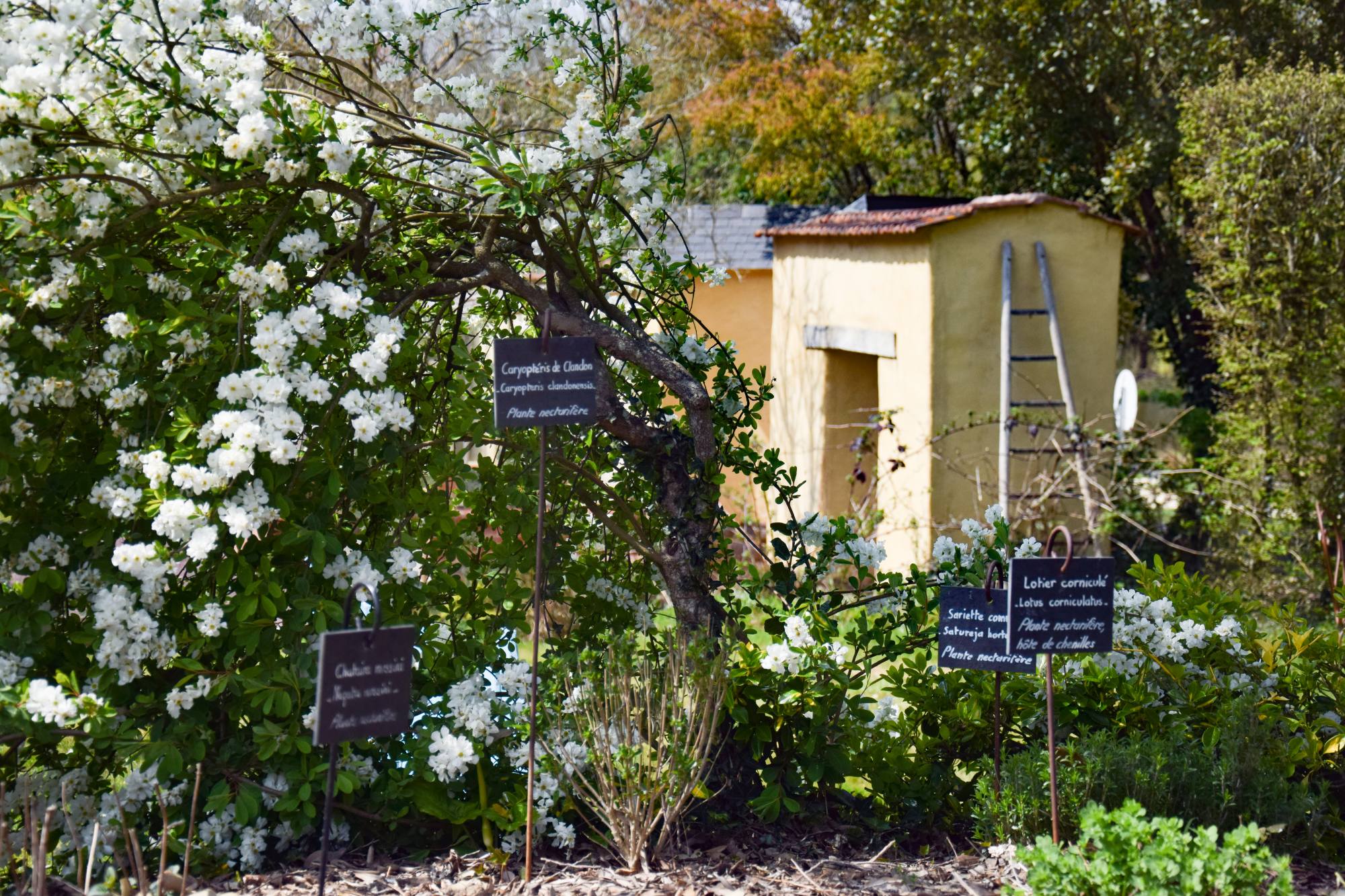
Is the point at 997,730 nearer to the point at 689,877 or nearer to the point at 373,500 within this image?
the point at 689,877

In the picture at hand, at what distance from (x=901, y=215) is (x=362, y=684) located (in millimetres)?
7219

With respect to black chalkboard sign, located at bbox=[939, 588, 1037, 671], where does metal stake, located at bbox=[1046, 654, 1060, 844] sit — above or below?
below

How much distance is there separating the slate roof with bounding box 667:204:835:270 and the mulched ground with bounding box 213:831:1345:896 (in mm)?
9464

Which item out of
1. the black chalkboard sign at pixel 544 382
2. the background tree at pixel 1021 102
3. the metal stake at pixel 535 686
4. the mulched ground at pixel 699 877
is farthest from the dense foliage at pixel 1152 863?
the background tree at pixel 1021 102

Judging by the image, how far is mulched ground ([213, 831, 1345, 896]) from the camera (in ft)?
10.9

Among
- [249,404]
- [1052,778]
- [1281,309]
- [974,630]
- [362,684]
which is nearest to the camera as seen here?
[362,684]

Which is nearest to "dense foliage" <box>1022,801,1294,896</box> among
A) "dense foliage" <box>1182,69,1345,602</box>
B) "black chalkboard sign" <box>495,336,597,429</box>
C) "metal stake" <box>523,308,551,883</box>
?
"metal stake" <box>523,308,551,883</box>

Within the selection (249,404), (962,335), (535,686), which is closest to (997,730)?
(535,686)

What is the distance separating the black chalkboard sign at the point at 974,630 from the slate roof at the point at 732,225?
9.18 meters

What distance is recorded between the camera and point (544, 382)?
3.56 meters

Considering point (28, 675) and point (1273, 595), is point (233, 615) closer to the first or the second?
point (28, 675)

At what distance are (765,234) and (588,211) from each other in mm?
6993

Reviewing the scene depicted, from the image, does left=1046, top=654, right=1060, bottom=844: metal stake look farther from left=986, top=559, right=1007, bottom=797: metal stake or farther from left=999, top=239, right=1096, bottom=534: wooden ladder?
left=999, top=239, right=1096, bottom=534: wooden ladder

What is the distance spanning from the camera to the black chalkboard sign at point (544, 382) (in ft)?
11.6
